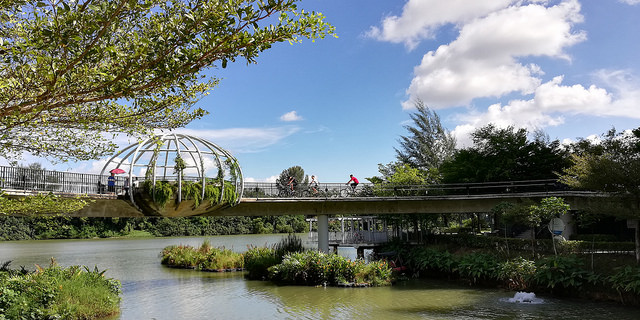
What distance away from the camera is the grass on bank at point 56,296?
14531 mm

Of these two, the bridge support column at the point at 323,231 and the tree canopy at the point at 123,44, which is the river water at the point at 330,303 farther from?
the tree canopy at the point at 123,44

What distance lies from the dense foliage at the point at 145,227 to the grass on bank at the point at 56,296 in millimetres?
52607

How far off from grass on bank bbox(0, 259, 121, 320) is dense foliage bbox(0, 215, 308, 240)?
5261 centimetres

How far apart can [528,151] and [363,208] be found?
46.0ft

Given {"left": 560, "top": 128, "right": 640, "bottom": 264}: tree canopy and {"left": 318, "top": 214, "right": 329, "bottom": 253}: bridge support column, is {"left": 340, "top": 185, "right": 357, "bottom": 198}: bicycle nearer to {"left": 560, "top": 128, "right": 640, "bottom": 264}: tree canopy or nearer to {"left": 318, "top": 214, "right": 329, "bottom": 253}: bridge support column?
{"left": 318, "top": 214, "right": 329, "bottom": 253}: bridge support column

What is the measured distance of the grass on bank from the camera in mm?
14531

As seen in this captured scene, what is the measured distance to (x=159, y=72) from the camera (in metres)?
6.32

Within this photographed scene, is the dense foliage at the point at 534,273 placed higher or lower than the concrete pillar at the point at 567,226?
lower

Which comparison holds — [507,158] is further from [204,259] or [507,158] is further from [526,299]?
[204,259]

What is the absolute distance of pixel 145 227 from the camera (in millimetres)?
81000

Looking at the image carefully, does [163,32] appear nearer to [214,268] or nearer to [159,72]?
[159,72]

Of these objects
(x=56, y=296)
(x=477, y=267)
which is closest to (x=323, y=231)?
(x=477, y=267)

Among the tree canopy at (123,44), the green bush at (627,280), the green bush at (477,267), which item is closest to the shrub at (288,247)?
the green bush at (477,267)

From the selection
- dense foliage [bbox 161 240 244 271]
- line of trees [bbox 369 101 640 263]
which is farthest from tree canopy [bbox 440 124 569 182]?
dense foliage [bbox 161 240 244 271]
